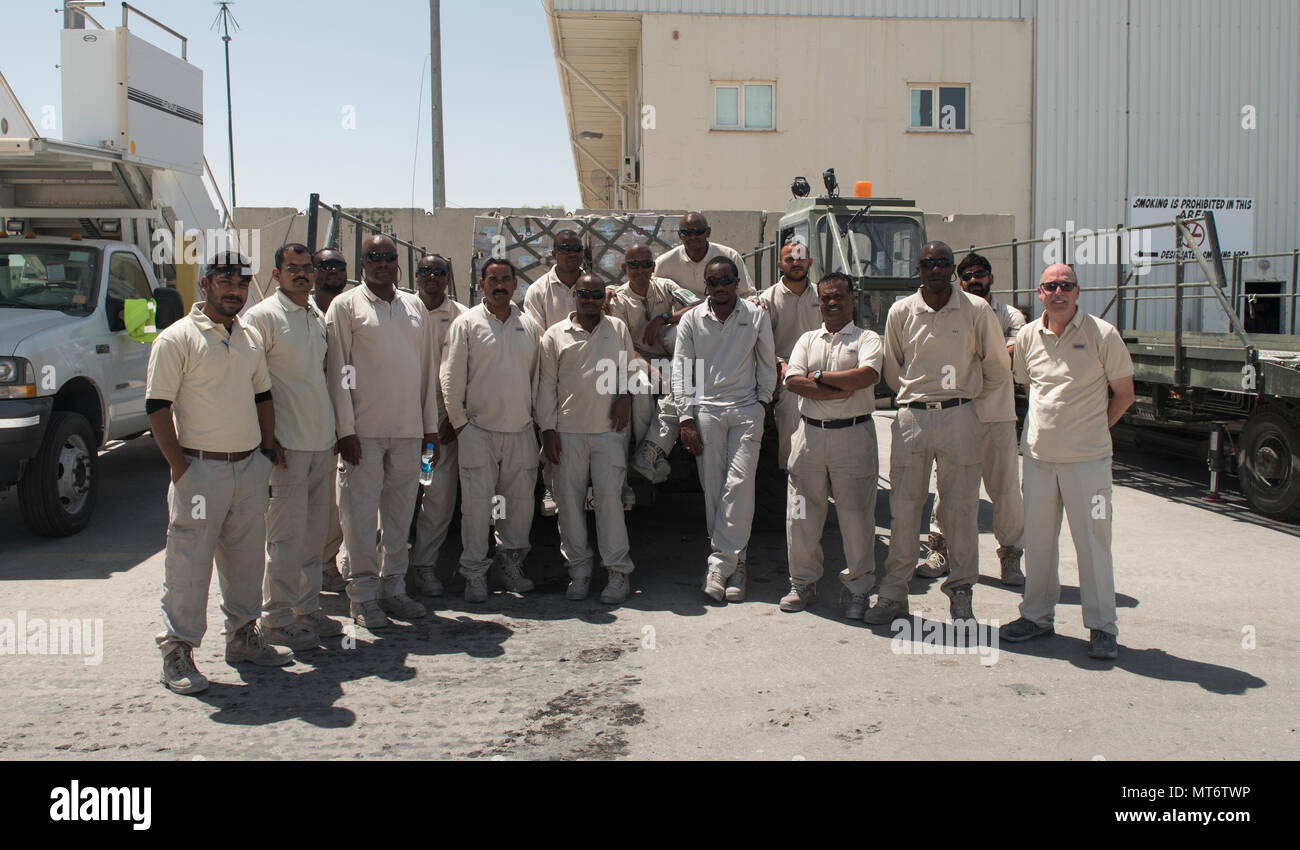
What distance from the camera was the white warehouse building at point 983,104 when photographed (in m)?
18.3

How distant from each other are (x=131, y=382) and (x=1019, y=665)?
776 centimetres

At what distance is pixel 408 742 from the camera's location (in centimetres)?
423

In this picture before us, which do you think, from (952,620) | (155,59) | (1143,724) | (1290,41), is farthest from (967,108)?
(1143,724)

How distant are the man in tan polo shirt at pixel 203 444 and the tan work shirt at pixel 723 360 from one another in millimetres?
2684

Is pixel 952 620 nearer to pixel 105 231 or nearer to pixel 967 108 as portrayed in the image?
pixel 105 231

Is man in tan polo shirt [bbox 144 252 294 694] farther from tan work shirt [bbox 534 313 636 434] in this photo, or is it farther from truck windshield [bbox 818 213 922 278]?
truck windshield [bbox 818 213 922 278]

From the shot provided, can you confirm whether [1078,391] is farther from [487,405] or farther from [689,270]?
[487,405]

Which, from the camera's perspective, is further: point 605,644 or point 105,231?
point 105,231

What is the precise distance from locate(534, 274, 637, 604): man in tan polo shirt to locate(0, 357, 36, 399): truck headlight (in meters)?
3.92

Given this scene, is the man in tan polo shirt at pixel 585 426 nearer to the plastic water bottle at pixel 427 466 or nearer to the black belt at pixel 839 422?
the plastic water bottle at pixel 427 466

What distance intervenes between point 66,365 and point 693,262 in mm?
4956

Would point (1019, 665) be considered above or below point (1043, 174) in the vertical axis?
below

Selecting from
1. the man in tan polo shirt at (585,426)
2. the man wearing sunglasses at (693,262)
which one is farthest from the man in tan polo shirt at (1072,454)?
the man wearing sunglasses at (693,262)

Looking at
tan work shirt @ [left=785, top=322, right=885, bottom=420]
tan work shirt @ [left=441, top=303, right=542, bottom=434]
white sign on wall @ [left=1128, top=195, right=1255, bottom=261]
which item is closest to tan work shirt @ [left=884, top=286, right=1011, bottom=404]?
tan work shirt @ [left=785, top=322, right=885, bottom=420]
